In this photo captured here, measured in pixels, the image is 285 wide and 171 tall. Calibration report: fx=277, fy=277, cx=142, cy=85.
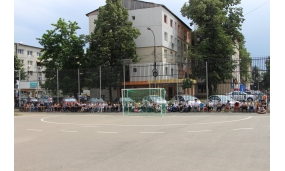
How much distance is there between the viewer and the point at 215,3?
39.5m

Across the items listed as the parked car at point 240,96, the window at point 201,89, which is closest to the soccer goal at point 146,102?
the parked car at point 240,96

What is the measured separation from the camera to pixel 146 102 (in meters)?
22.2

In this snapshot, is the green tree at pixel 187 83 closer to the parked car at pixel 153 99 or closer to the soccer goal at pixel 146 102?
the soccer goal at pixel 146 102

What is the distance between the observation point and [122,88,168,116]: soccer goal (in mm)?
21953

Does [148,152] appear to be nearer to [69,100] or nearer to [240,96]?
[240,96]

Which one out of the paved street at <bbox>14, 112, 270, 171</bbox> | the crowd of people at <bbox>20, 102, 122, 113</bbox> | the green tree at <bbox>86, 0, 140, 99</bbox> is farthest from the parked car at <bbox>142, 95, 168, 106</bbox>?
the green tree at <bbox>86, 0, 140, 99</bbox>

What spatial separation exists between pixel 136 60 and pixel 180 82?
24.7 ft

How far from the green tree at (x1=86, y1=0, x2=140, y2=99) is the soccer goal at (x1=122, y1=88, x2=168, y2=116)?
511 inches

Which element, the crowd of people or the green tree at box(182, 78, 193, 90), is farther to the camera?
the green tree at box(182, 78, 193, 90)

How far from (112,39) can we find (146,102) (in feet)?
53.3

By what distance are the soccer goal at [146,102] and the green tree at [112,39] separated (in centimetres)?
1298

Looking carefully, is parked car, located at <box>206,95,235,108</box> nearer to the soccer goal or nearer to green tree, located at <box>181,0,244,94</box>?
the soccer goal

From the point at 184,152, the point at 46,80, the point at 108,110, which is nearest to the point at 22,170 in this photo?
the point at 184,152

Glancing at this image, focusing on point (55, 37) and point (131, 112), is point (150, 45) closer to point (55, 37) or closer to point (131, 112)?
point (55, 37)
